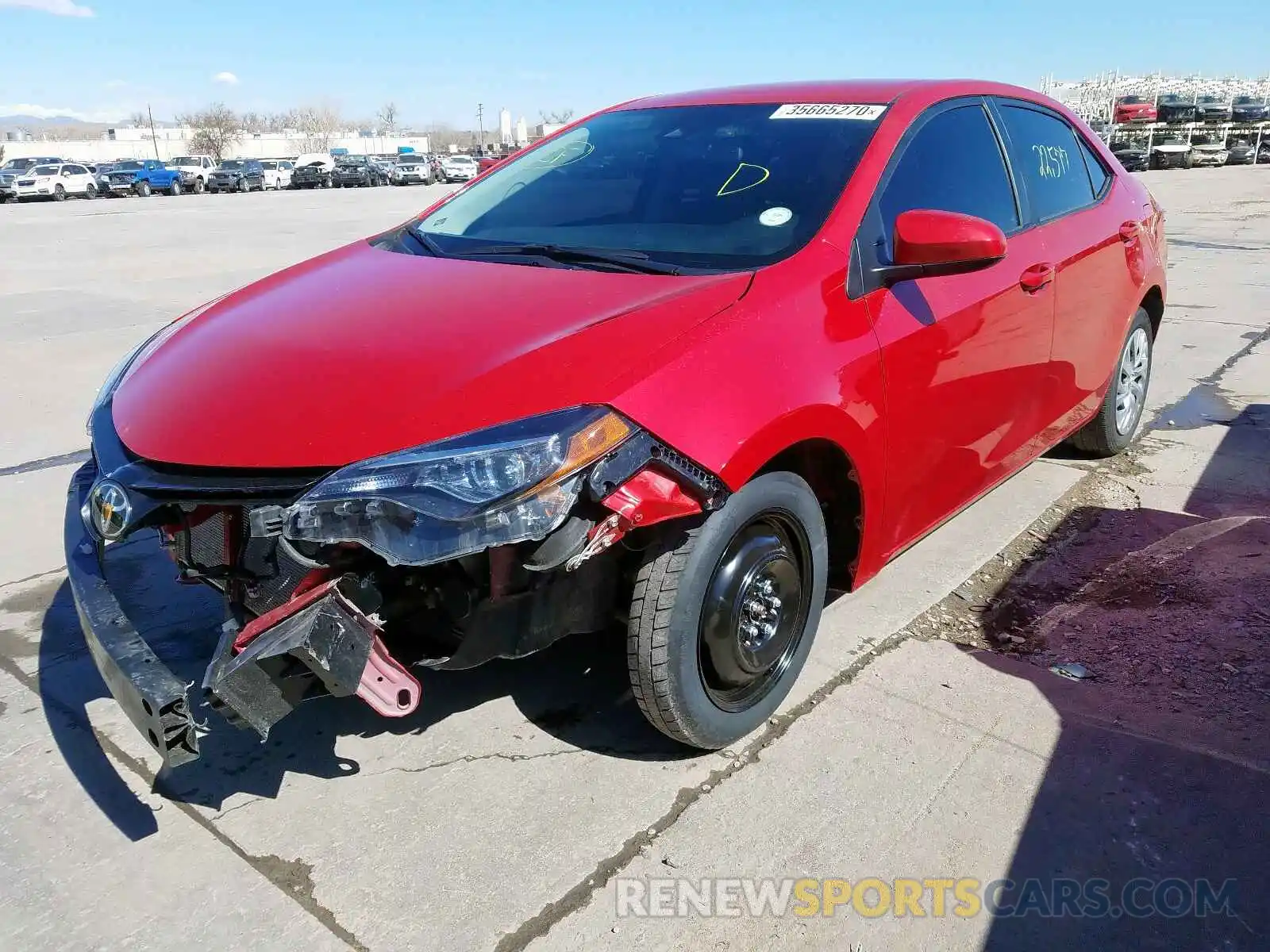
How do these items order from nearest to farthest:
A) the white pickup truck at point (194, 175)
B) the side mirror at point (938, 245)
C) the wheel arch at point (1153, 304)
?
1. the side mirror at point (938, 245)
2. the wheel arch at point (1153, 304)
3. the white pickup truck at point (194, 175)

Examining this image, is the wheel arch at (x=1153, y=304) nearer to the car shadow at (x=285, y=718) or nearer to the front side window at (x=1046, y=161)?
the front side window at (x=1046, y=161)

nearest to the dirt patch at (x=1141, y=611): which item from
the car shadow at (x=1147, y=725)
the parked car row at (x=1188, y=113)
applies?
the car shadow at (x=1147, y=725)

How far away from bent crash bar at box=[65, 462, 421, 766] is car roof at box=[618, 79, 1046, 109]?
2326mm

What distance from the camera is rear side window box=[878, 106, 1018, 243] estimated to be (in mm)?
3059

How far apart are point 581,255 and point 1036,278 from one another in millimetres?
1662

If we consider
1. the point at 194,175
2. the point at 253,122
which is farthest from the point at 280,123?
the point at 194,175

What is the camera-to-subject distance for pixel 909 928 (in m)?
2.14

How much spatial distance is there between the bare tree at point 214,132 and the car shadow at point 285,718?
301 ft

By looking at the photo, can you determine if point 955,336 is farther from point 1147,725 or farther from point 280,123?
point 280,123

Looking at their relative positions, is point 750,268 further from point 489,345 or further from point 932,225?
point 489,345

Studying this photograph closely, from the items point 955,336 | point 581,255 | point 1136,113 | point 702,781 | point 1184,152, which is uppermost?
point 1136,113

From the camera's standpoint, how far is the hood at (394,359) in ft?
7.06

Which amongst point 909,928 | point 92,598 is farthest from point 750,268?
point 92,598

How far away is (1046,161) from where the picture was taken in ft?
13.1
